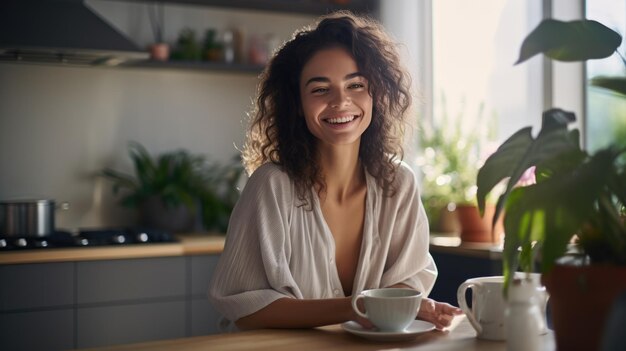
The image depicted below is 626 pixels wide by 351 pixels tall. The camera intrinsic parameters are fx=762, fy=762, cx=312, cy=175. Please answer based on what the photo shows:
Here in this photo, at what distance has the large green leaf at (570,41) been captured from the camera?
1.03m

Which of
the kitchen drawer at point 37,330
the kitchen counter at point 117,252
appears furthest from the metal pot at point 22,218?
the kitchen drawer at point 37,330

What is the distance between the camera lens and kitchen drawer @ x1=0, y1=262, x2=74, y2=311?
313 cm

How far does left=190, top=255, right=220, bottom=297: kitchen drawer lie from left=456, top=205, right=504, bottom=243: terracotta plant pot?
44.8 inches

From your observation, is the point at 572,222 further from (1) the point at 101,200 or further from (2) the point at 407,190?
(1) the point at 101,200

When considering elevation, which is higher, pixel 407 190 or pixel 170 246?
pixel 407 190

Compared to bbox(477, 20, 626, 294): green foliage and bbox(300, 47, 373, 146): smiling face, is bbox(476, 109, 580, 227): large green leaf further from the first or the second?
bbox(300, 47, 373, 146): smiling face

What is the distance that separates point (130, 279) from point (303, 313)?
190 cm

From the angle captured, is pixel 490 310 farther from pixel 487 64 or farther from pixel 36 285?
pixel 487 64

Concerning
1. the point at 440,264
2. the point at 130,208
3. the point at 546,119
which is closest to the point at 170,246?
the point at 130,208

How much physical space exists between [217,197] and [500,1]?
174cm

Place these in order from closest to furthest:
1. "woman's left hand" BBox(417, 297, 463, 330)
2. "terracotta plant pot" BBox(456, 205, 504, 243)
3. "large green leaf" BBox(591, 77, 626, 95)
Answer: "large green leaf" BBox(591, 77, 626, 95) → "woman's left hand" BBox(417, 297, 463, 330) → "terracotta plant pot" BBox(456, 205, 504, 243)

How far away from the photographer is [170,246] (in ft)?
11.1

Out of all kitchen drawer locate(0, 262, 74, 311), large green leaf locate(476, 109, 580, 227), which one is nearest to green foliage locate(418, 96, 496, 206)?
kitchen drawer locate(0, 262, 74, 311)

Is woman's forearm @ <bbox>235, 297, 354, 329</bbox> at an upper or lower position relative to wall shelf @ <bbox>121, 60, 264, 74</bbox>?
lower
